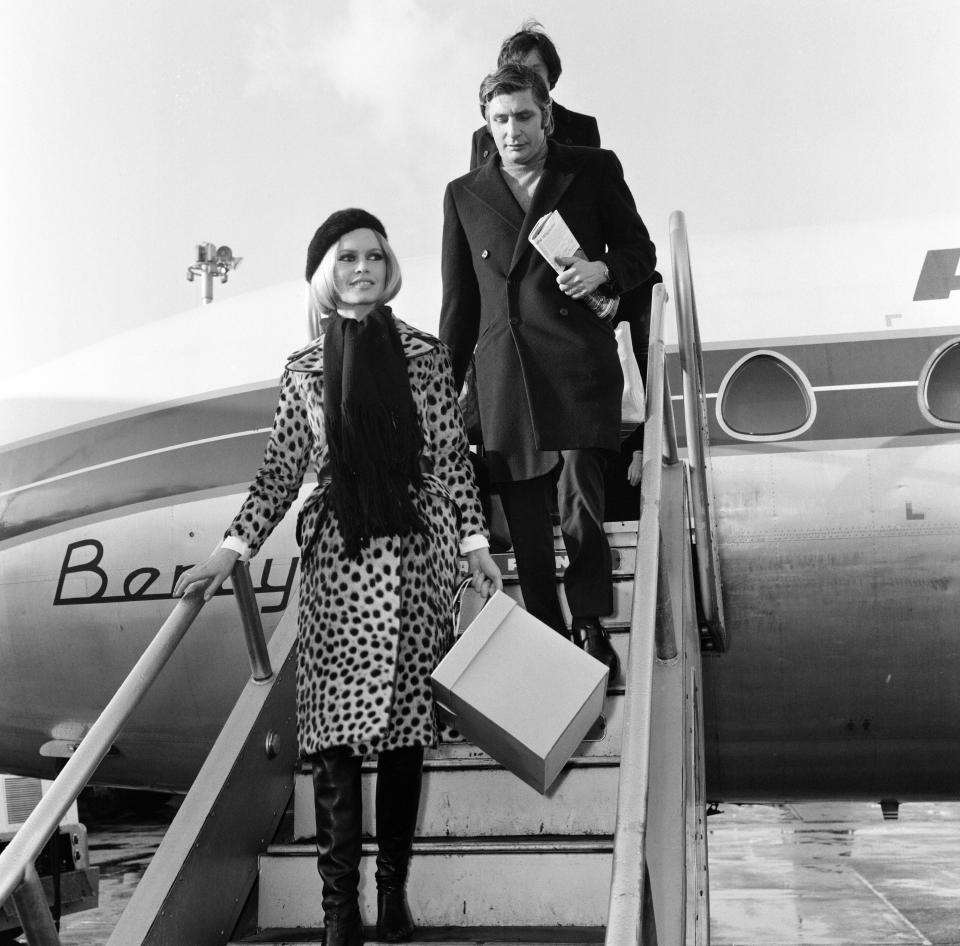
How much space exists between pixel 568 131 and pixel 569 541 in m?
1.43

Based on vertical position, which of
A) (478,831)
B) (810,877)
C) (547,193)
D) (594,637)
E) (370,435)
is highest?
(547,193)

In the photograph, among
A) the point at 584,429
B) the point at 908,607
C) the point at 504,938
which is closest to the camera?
the point at 504,938

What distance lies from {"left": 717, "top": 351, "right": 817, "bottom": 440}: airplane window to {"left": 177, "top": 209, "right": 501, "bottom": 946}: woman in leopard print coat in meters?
2.16

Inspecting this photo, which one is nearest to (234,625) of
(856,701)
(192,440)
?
(192,440)

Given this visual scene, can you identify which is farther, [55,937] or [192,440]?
[192,440]

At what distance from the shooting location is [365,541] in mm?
2570

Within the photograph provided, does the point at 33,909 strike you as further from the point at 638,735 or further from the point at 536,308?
the point at 536,308

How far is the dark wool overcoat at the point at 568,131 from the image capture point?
12.0 ft

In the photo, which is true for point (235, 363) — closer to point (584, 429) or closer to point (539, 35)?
point (539, 35)

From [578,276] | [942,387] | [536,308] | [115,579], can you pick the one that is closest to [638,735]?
[578,276]

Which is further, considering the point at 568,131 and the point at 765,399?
the point at 765,399

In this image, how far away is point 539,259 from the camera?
10.4ft

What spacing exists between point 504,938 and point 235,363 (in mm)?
3246

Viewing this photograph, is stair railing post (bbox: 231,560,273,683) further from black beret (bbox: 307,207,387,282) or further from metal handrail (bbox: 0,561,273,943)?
black beret (bbox: 307,207,387,282)
